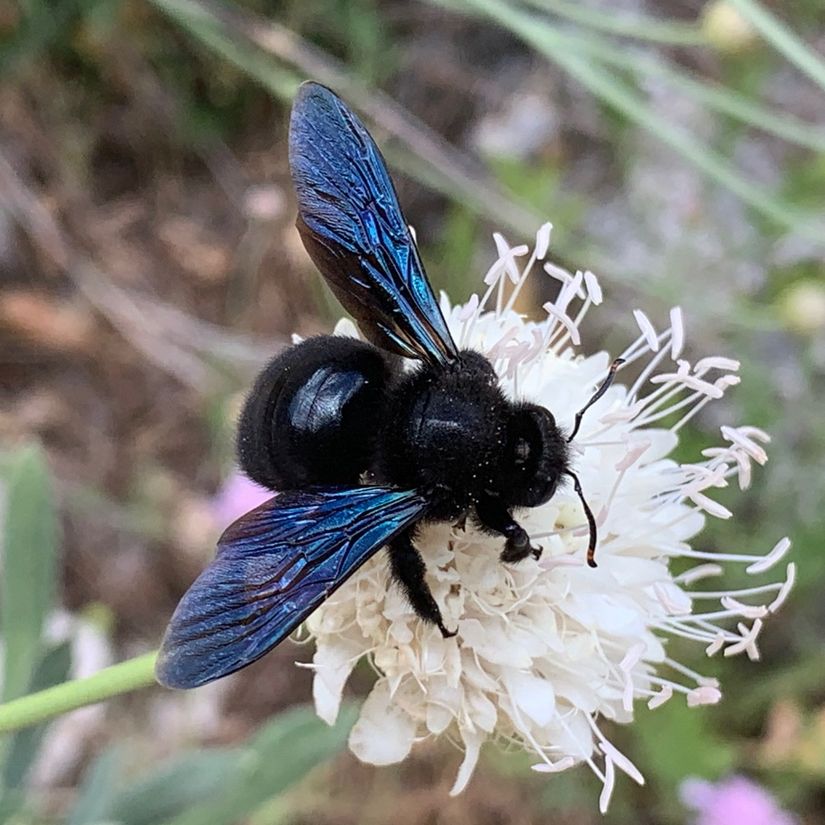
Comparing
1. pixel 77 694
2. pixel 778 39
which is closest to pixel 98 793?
pixel 77 694

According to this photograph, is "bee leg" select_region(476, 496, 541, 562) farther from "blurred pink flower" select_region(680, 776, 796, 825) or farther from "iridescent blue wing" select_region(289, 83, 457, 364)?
"blurred pink flower" select_region(680, 776, 796, 825)

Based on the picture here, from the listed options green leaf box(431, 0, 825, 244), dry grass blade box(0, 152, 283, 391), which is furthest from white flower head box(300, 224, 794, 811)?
dry grass blade box(0, 152, 283, 391)

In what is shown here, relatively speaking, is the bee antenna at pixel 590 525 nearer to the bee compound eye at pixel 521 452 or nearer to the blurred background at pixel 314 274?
the bee compound eye at pixel 521 452

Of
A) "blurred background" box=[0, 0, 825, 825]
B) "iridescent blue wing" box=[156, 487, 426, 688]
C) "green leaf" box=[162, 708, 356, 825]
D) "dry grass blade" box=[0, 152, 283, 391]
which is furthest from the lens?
"dry grass blade" box=[0, 152, 283, 391]

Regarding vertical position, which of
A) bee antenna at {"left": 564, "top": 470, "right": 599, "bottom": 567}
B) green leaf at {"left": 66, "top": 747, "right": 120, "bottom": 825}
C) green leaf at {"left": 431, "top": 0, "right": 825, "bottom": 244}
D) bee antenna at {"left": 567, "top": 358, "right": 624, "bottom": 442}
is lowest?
green leaf at {"left": 66, "top": 747, "right": 120, "bottom": 825}

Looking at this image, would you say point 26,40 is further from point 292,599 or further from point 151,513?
point 292,599

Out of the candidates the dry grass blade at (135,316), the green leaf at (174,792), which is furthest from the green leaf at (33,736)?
the dry grass blade at (135,316)

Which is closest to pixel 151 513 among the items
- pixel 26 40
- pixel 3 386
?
pixel 3 386
